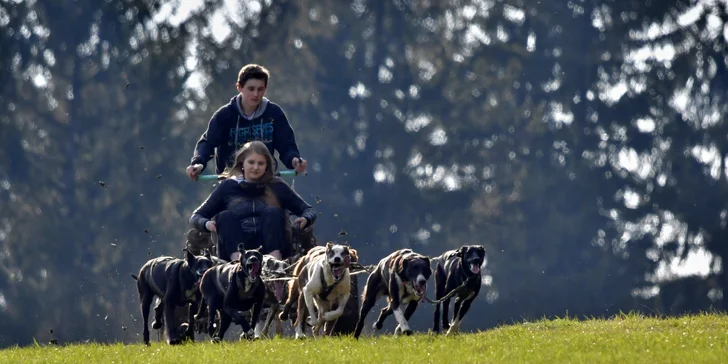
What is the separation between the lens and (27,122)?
42.7 metres

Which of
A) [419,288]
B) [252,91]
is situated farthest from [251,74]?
[419,288]

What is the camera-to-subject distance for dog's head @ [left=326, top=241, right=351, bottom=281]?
14406 millimetres

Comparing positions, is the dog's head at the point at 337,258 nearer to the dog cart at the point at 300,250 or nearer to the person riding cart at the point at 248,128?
the dog cart at the point at 300,250

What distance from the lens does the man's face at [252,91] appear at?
16656 mm

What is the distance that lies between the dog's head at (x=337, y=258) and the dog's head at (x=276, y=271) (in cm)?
91

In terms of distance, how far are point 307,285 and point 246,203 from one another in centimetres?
162

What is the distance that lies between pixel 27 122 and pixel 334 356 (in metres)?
31.2

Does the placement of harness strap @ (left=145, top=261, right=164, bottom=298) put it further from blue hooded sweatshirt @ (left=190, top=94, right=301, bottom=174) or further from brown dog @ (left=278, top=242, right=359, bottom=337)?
blue hooded sweatshirt @ (left=190, top=94, right=301, bottom=174)

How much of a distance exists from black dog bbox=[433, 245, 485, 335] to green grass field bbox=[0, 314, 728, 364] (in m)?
0.30

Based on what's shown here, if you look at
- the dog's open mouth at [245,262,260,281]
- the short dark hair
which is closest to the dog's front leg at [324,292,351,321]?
the dog's open mouth at [245,262,260,281]

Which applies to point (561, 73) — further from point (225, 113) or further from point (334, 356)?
point (334, 356)

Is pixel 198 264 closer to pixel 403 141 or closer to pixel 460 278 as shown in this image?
pixel 460 278

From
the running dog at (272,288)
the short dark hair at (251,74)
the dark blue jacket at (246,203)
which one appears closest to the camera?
the running dog at (272,288)

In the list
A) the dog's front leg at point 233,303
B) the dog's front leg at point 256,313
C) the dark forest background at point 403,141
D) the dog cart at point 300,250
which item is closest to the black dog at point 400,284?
the dog cart at point 300,250
